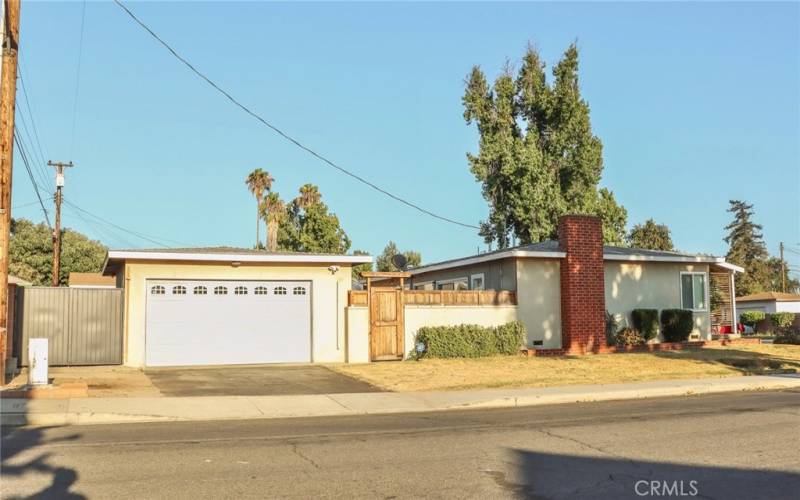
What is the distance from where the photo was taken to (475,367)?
65.7ft

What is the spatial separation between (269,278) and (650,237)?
5248cm

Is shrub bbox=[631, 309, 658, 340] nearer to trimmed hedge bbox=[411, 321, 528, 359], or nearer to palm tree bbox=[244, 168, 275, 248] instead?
trimmed hedge bbox=[411, 321, 528, 359]

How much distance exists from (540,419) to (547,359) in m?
10.4

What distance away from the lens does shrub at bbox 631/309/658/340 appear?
25406mm

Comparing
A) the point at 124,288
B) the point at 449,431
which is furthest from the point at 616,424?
the point at 124,288

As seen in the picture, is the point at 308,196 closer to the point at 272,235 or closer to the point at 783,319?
the point at 272,235

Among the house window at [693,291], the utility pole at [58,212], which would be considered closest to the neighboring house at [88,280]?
the utility pole at [58,212]

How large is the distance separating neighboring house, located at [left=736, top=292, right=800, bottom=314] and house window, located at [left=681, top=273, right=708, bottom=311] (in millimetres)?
29219

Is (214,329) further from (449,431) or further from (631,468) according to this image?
(631,468)

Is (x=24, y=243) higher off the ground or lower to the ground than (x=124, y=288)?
higher

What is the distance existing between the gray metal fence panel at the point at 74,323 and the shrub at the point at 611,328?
15.7 metres

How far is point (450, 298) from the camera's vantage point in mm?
22984

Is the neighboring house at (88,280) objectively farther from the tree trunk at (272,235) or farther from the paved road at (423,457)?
the paved road at (423,457)

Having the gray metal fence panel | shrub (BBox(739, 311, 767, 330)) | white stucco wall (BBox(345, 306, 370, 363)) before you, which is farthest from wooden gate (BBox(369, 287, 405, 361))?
shrub (BBox(739, 311, 767, 330))
